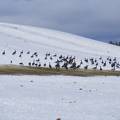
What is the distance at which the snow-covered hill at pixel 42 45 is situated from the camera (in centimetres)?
8019
